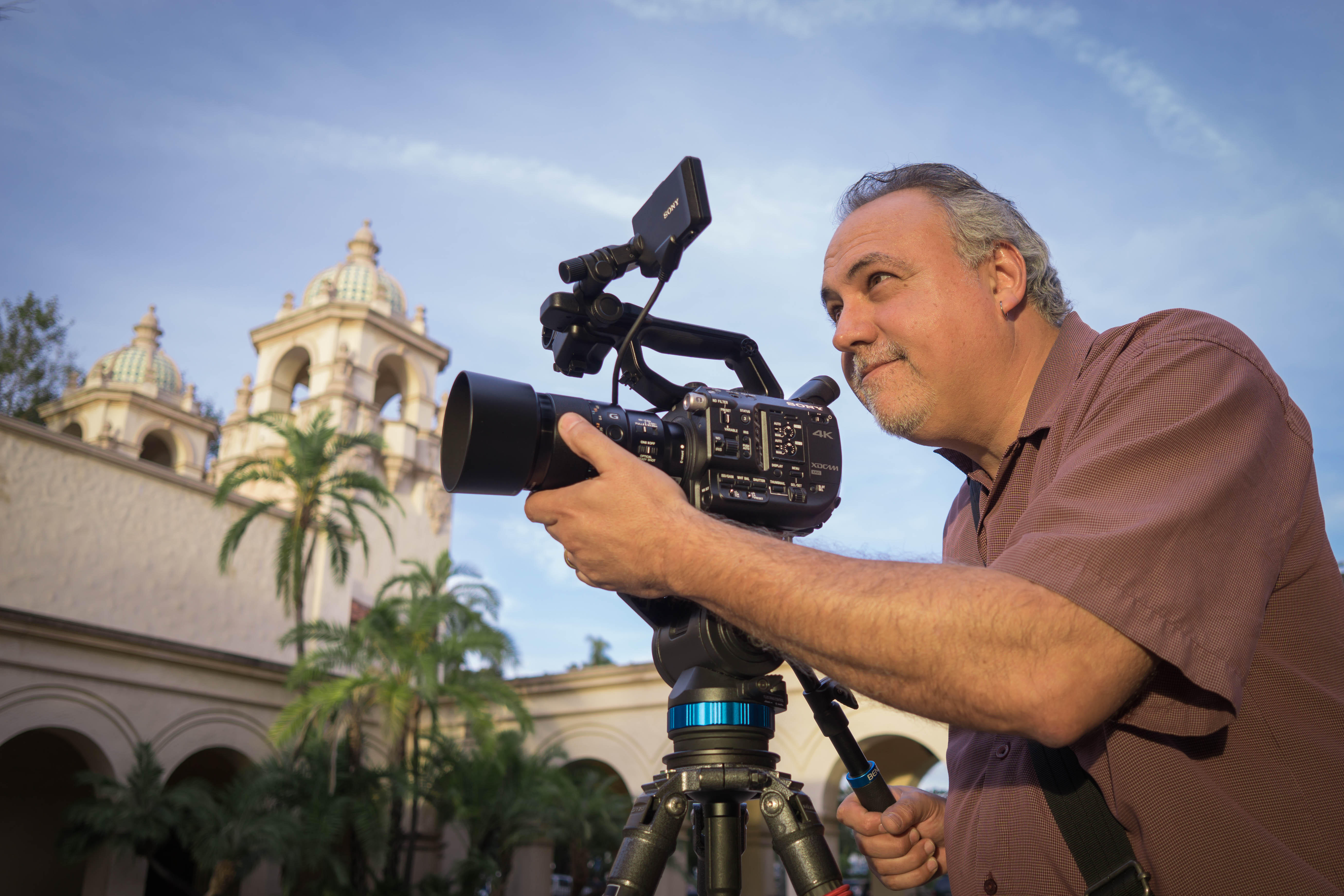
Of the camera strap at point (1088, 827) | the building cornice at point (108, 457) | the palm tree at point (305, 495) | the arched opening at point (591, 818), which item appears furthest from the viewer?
the palm tree at point (305, 495)

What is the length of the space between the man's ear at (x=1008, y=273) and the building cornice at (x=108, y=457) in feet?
58.9

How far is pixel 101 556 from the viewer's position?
17531 mm

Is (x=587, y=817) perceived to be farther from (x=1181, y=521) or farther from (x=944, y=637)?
(x=1181, y=521)

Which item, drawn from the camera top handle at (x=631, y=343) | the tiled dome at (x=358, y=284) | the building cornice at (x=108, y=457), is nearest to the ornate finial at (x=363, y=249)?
the tiled dome at (x=358, y=284)

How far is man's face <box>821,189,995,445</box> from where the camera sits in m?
1.80

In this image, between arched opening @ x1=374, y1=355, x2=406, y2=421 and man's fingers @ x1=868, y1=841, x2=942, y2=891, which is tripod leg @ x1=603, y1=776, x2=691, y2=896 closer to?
man's fingers @ x1=868, y1=841, x2=942, y2=891

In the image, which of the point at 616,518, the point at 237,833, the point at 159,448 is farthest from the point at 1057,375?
the point at 159,448

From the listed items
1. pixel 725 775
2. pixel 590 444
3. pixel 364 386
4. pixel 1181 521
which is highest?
pixel 364 386

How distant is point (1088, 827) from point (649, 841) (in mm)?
698

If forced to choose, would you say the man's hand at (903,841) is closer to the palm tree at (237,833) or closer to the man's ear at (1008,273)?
the man's ear at (1008,273)

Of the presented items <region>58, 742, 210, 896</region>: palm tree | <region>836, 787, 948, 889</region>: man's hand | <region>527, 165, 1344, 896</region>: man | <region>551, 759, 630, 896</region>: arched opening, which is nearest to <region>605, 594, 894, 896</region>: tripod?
<region>836, 787, 948, 889</region>: man's hand

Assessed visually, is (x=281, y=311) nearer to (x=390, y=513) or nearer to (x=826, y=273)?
(x=390, y=513)

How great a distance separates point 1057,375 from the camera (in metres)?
1.68

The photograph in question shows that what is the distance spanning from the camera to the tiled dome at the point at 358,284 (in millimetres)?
27234
